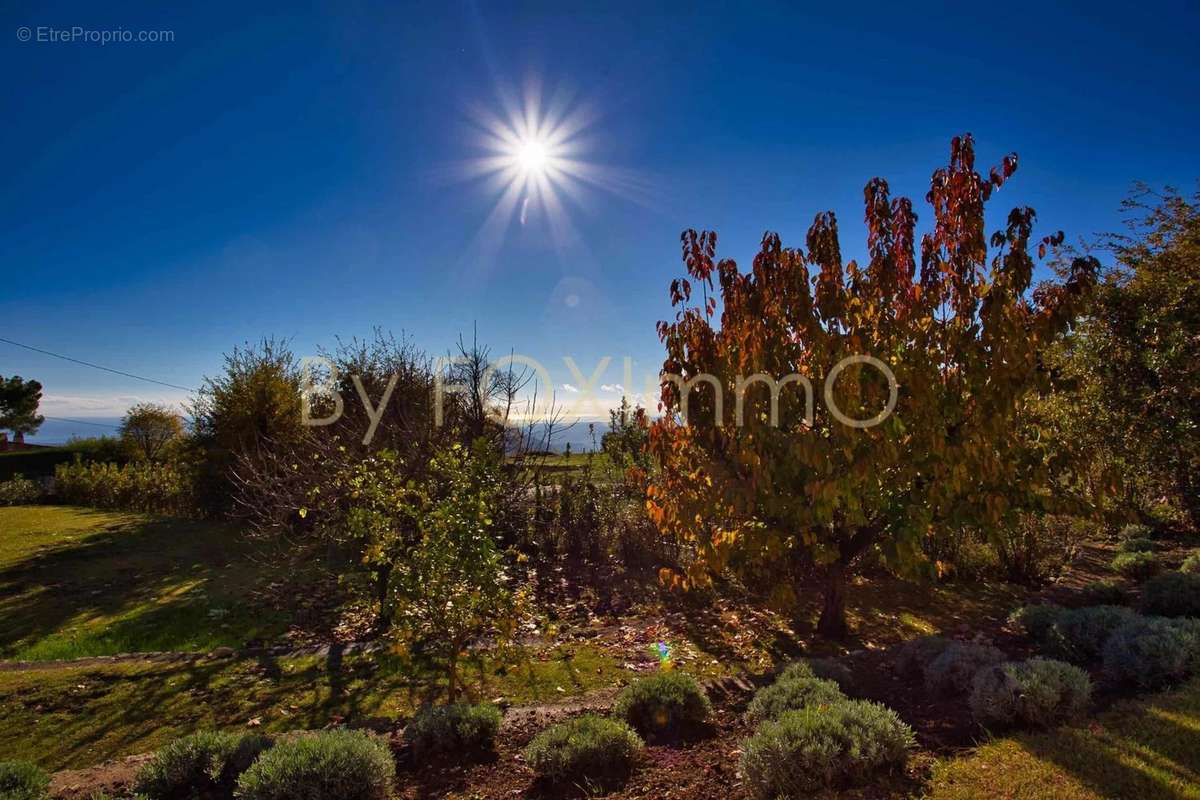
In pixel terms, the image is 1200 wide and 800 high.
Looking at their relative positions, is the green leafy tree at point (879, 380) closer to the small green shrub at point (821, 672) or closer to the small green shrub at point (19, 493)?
the small green shrub at point (821, 672)

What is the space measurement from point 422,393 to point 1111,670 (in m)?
12.4

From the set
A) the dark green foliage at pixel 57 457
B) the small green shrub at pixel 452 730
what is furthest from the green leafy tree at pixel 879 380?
the dark green foliage at pixel 57 457

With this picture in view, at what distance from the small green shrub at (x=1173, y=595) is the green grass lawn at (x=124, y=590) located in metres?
11.3

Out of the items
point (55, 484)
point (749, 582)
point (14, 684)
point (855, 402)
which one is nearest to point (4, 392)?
point (55, 484)

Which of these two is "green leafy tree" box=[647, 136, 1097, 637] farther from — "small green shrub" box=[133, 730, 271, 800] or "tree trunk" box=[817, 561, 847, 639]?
"small green shrub" box=[133, 730, 271, 800]

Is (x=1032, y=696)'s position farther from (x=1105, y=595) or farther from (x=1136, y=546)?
(x=1136, y=546)

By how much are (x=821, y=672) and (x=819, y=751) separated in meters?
1.90

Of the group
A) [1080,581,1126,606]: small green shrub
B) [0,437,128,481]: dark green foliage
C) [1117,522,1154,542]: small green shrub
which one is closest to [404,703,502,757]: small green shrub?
[1080,581,1126,606]: small green shrub

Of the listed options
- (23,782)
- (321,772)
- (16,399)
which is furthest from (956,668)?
(16,399)

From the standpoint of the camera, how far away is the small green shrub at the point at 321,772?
11.4 ft

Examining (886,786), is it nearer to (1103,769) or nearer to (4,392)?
(1103,769)

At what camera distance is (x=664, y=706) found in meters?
4.66

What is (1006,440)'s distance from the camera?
5.41m

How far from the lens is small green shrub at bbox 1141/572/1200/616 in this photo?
6.49 m
